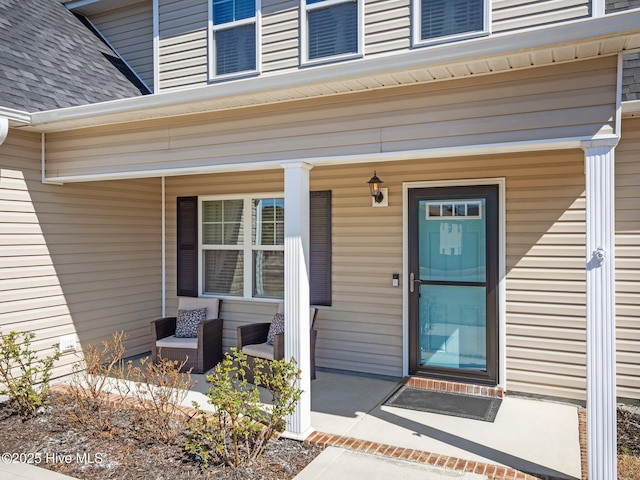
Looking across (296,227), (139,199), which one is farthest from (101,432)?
(139,199)

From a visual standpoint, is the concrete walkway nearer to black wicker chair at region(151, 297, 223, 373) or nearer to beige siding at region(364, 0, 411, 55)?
black wicker chair at region(151, 297, 223, 373)

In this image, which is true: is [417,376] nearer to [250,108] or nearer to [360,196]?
[360,196]

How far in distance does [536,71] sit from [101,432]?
173 inches

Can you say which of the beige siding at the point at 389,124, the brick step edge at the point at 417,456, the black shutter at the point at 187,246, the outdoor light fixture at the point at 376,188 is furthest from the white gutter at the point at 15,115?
the brick step edge at the point at 417,456

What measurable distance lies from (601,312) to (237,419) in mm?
2653

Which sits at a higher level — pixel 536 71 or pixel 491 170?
pixel 536 71

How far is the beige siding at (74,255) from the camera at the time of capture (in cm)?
520

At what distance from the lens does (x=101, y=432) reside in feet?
13.4

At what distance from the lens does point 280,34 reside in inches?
238

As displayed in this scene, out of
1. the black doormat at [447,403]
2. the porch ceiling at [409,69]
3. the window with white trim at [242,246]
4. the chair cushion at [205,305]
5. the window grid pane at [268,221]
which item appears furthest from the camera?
the chair cushion at [205,305]

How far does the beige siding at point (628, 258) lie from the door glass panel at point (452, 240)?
125cm

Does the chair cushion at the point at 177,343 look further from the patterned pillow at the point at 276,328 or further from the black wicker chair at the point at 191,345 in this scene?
the patterned pillow at the point at 276,328

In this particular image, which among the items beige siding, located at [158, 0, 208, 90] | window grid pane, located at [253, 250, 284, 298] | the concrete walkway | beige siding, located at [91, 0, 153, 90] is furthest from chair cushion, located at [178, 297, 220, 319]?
beige siding, located at [91, 0, 153, 90]

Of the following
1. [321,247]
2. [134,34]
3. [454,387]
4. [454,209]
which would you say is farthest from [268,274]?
[134,34]
